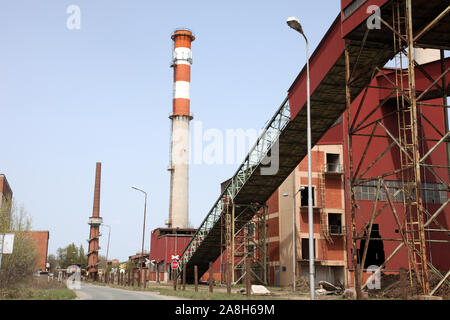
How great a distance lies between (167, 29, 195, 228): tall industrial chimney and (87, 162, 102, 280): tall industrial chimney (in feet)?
55.6

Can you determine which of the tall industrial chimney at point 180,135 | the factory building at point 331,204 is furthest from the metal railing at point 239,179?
the tall industrial chimney at point 180,135

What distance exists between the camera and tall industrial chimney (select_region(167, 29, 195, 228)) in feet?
257

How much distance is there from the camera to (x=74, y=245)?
392 feet

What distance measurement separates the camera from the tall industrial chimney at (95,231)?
289 feet

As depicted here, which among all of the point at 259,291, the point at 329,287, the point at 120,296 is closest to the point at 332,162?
the point at 329,287

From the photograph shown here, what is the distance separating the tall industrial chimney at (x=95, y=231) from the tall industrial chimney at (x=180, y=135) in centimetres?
1694

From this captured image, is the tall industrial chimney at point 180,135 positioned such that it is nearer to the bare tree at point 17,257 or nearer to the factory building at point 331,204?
the factory building at point 331,204

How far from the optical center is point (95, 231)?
89.9 metres

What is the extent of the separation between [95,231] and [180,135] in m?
27.6

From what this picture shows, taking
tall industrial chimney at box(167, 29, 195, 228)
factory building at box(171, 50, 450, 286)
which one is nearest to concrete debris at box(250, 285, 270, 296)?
factory building at box(171, 50, 450, 286)

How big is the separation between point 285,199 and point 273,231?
4.10m

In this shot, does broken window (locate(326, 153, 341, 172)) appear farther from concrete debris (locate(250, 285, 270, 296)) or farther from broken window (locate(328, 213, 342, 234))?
concrete debris (locate(250, 285, 270, 296))
